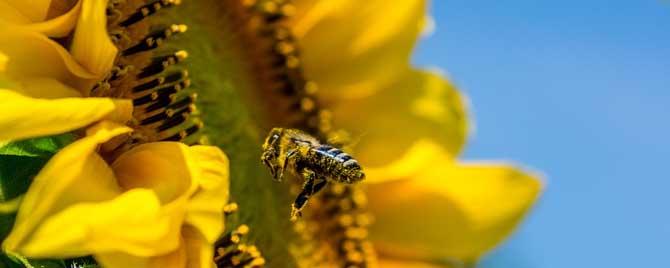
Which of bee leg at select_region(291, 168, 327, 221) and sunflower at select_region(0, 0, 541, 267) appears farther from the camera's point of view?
bee leg at select_region(291, 168, 327, 221)

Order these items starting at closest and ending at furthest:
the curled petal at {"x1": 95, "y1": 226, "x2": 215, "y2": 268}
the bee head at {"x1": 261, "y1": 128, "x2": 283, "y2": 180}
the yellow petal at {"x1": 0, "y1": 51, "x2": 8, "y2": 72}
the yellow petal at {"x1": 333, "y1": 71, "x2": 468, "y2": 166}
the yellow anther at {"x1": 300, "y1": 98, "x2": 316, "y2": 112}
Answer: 1. the yellow petal at {"x1": 0, "y1": 51, "x2": 8, "y2": 72}
2. the curled petal at {"x1": 95, "y1": 226, "x2": 215, "y2": 268}
3. the bee head at {"x1": 261, "y1": 128, "x2": 283, "y2": 180}
4. the yellow anther at {"x1": 300, "y1": 98, "x2": 316, "y2": 112}
5. the yellow petal at {"x1": 333, "y1": 71, "x2": 468, "y2": 166}

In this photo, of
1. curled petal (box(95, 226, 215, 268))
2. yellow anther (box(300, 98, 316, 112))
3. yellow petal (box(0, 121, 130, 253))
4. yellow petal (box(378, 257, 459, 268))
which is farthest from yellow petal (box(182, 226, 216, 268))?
yellow petal (box(378, 257, 459, 268))

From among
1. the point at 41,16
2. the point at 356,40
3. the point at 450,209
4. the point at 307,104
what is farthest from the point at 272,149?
the point at 450,209

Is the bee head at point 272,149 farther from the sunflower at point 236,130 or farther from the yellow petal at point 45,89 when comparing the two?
the yellow petal at point 45,89

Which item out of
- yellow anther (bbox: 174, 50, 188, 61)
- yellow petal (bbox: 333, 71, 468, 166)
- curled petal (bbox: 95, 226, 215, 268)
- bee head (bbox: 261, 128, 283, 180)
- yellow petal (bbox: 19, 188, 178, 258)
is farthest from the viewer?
yellow petal (bbox: 333, 71, 468, 166)

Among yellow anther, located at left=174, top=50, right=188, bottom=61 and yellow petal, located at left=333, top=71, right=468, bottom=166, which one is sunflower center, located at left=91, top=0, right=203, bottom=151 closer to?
yellow anther, located at left=174, top=50, right=188, bottom=61

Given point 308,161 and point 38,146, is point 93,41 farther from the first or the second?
point 308,161

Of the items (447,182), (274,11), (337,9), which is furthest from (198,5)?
(447,182)
